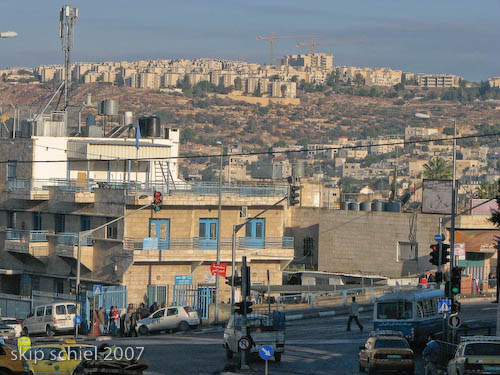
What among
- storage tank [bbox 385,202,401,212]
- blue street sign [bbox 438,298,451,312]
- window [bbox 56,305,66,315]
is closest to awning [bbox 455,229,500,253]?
storage tank [bbox 385,202,401,212]

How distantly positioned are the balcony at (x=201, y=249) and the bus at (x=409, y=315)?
18.7 metres

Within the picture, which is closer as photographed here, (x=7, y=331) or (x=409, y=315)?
(x=409, y=315)

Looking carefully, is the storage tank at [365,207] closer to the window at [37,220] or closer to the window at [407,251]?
the window at [407,251]

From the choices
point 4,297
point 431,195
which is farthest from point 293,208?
Answer: point 4,297

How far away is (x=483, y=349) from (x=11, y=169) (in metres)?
40.7

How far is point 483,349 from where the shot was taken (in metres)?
29.1

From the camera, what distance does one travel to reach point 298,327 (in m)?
48.2

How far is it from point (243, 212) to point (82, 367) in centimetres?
2979

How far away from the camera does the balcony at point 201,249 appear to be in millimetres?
55125

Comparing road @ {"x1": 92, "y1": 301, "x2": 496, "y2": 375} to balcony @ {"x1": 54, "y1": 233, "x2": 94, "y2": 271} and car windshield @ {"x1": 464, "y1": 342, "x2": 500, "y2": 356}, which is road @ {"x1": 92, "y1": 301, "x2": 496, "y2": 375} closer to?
car windshield @ {"x1": 464, "y1": 342, "x2": 500, "y2": 356}

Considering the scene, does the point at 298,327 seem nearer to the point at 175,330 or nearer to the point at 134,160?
the point at 175,330

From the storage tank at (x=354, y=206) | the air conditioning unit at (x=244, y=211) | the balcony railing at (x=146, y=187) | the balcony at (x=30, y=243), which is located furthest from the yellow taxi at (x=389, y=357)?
the storage tank at (x=354, y=206)

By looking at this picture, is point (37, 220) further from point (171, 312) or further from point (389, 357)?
point (389, 357)

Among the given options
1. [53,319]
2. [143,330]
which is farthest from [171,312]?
[53,319]
